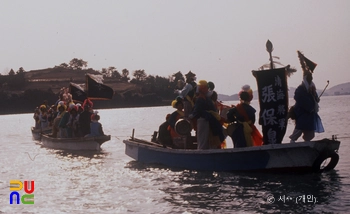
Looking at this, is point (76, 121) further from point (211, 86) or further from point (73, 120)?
point (211, 86)

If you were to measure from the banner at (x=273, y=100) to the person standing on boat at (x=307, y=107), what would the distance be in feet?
2.19

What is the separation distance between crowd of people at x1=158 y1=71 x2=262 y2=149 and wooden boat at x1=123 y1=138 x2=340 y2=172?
456 millimetres

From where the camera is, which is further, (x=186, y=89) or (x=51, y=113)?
(x=51, y=113)

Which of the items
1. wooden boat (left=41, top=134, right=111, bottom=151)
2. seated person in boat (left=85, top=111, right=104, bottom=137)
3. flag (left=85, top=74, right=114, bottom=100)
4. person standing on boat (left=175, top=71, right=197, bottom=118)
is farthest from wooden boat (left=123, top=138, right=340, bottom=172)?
flag (left=85, top=74, right=114, bottom=100)

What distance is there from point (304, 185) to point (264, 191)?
1.09m

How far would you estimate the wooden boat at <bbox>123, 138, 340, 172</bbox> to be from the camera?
48.1 feet

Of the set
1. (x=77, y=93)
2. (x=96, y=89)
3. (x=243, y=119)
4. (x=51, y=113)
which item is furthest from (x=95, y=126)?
(x=51, y=113)

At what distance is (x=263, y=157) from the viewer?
15.5m

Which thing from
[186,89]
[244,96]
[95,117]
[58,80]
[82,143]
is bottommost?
[82,143]

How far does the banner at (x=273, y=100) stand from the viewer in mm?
14984

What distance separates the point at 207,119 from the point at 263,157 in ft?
7.14

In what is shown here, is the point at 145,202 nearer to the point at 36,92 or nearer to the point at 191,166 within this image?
the point at 191,166

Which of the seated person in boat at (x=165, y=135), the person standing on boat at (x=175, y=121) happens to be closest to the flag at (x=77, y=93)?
the seated person in boat at (x=165, y=135)

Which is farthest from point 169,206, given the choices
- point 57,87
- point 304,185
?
point 57,87
